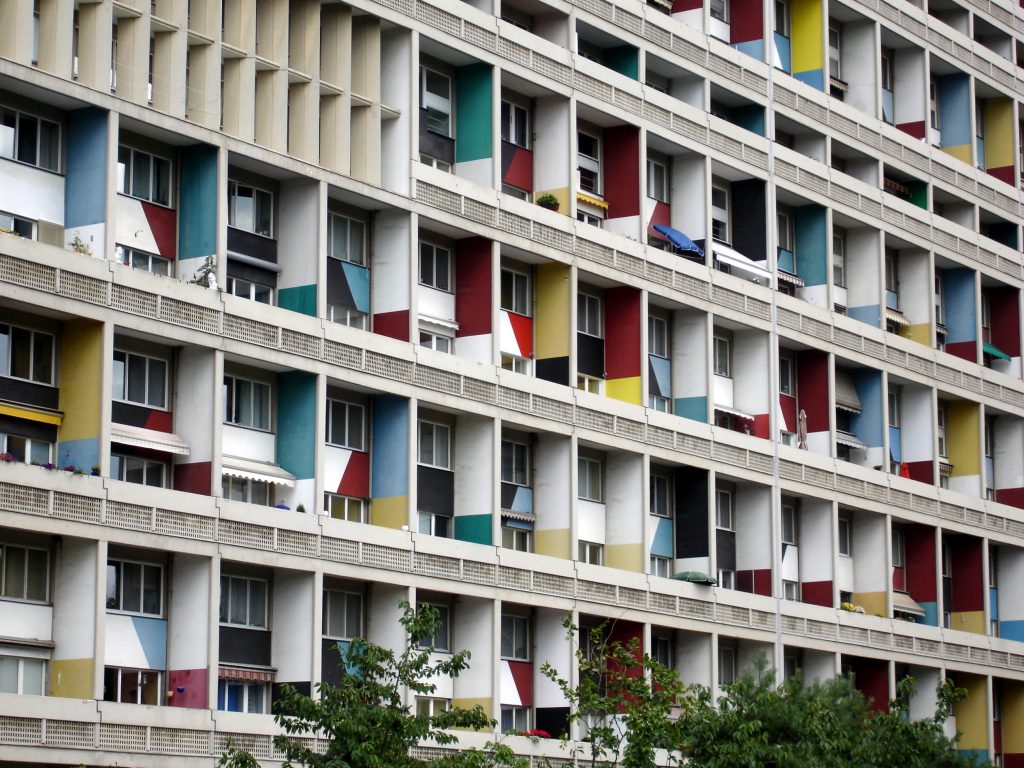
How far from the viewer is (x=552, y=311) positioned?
58781 millimetres

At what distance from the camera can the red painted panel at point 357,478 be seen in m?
52.4

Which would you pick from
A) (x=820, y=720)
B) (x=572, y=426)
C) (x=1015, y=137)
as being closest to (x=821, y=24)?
(x=1015, y=137)

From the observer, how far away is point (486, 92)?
188 ft

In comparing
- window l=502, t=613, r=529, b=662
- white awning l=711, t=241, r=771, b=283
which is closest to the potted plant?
white awning l=711, t=241, r=771, b=283

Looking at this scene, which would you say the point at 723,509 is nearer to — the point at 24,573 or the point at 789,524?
the point at 789,524

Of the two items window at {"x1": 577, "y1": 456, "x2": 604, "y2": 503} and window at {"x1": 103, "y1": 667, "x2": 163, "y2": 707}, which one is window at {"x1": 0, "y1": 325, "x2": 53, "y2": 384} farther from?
window at {"x1": 577, "y1": 456, "x2": 604, "y2": 503}

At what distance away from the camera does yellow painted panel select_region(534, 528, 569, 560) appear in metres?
57.3

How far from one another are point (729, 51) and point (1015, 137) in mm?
20506

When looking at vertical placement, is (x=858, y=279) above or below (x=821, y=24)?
below

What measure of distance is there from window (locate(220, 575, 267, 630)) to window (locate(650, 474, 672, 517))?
16.3 meters

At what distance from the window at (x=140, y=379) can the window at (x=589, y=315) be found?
16132 millimetres

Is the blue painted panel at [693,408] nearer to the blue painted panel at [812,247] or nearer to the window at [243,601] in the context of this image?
the blue painted panel at [812,247]

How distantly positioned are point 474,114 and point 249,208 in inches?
339

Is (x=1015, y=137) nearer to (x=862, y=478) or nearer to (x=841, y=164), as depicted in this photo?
(x=841, y=164)
